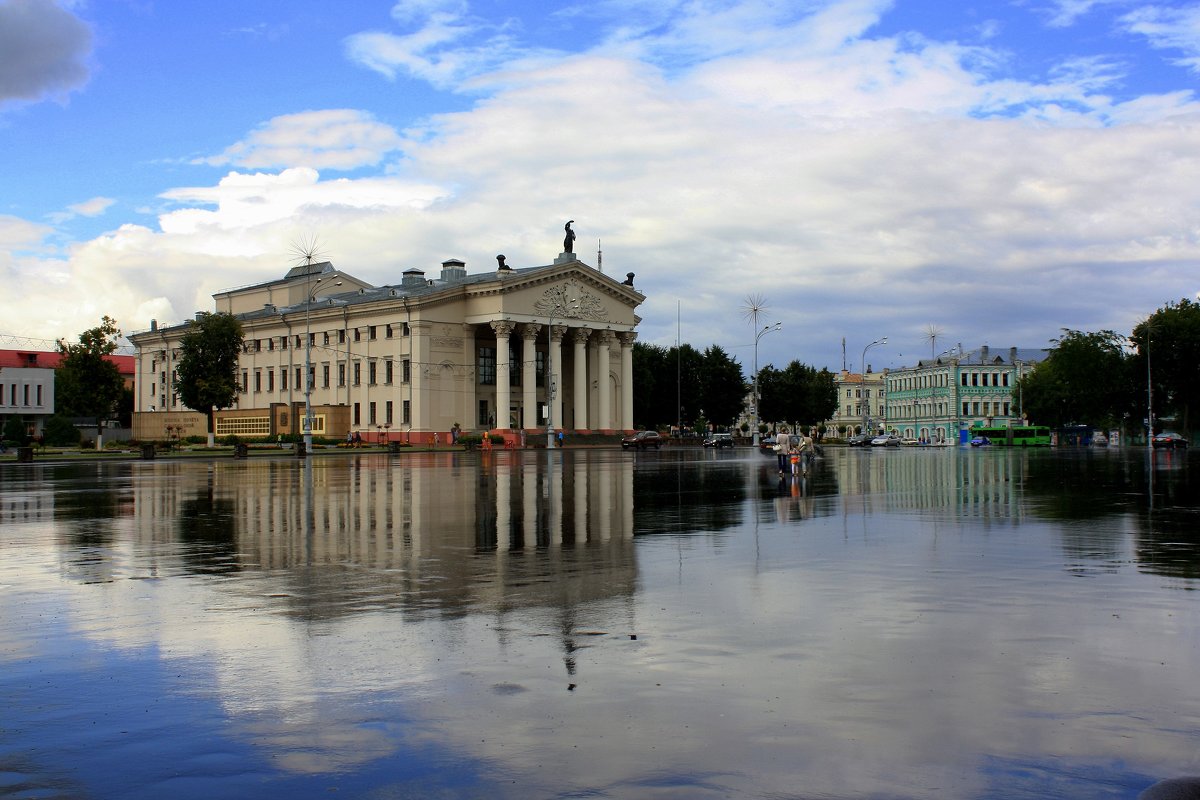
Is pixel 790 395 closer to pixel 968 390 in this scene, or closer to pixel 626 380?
pixel 626 380

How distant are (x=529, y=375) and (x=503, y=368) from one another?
2984 millimetres

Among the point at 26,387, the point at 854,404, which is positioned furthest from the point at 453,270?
the point at 854,404

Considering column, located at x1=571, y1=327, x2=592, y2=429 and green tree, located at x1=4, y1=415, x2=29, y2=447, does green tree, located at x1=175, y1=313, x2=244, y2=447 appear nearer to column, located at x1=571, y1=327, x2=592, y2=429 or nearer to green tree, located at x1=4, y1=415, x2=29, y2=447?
green tree, located at x1=4, y1=415, x2=29, y2=447

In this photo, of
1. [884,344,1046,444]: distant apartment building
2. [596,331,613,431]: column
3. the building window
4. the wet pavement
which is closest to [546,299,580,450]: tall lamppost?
the building window

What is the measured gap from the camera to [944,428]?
154125mm

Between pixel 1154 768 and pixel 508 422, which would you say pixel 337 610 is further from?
pixel 508 422

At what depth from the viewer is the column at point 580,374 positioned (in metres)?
91.8

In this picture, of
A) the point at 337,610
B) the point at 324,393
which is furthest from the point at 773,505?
the point at 324,393

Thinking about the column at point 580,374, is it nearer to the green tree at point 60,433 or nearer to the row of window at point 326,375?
the row of window at point 326,375

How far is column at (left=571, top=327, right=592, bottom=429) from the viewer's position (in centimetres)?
9181

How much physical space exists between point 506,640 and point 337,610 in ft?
6.75

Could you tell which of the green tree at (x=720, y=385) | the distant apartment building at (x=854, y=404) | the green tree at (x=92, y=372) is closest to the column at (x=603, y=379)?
the green tree at (x=720, y=385)

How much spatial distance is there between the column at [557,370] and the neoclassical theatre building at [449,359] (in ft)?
0.37

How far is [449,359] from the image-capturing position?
86625 millimetres
